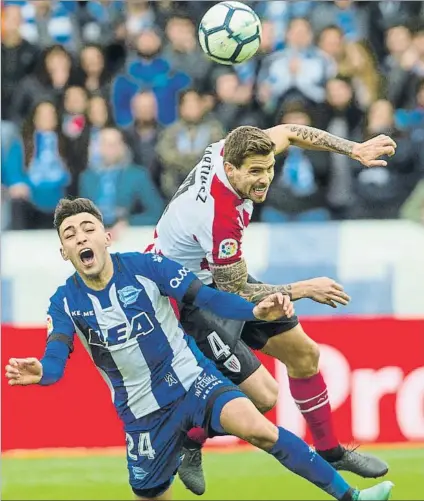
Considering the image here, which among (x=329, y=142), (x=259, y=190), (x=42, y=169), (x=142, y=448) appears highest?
(x=329, y=142)

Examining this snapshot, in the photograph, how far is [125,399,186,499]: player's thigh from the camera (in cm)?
695

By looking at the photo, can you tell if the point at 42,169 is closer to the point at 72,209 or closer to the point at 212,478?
the point at 212,478

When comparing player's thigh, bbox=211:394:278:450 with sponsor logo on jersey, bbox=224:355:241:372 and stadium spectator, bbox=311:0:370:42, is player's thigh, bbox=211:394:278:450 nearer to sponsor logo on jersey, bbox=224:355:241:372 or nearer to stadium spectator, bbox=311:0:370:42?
sponsor logo on jersey, bbox=224:355:241:372

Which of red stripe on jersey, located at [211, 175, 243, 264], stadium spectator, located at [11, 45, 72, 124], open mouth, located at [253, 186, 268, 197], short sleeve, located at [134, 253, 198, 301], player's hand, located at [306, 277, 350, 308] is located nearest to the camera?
player's hand, located at [306, 277, 350, 308]

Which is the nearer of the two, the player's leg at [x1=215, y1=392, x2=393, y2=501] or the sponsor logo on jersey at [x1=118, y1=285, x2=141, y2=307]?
the player's leg at [x1=215, y1=392, x2=393, y2=501]

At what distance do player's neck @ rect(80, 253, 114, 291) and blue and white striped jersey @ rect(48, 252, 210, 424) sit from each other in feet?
0.09

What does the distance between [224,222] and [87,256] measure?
33.8 inches

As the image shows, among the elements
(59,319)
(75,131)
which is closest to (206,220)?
(59,319)

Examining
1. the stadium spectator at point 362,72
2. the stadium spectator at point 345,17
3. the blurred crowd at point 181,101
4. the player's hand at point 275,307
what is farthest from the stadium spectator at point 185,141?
the player's hand at point 275,307

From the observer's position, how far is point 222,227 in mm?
6988

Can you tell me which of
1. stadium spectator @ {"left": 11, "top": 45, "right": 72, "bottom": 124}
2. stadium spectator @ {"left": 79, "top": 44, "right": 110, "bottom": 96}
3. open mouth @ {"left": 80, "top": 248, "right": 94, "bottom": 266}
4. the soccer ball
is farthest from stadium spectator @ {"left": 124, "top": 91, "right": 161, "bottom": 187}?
open mouth @ {"left": 80, "top": 248, "right": 94, "bottom": 266}

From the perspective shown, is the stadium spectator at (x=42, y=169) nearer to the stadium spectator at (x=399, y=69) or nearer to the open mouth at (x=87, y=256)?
the stadium spectator at (x=399, y=69)

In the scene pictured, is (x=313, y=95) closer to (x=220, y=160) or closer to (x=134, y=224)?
(x=134, y=224)

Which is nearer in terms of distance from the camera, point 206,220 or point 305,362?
point 206,220
